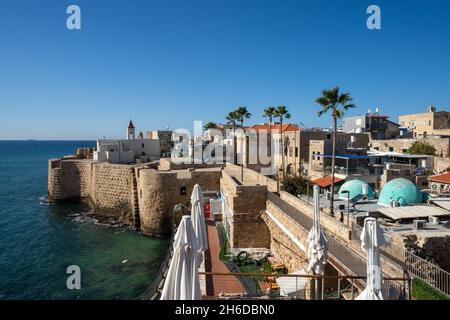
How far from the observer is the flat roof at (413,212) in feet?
53.4

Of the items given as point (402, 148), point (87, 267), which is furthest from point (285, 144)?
point (87, 267)

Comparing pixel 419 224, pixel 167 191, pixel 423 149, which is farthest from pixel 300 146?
pixel 419 224

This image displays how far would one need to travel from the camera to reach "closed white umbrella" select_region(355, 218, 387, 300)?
6.68m

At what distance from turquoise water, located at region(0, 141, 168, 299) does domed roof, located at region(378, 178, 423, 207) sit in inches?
663

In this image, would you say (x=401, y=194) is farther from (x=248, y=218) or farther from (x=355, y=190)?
(x=248, y=218)

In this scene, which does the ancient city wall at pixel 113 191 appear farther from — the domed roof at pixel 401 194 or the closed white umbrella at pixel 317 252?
the closed white umbrella at pixel 317 252

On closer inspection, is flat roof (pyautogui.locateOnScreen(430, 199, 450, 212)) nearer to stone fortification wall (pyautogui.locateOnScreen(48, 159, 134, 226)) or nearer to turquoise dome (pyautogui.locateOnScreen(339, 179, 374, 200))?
turquoise dome (pyautogui.locateOnScreen(339, 179, 374, 200))

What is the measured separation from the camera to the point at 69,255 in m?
25.0

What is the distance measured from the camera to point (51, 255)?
82.6 feet

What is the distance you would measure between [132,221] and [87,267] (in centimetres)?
A: 1074

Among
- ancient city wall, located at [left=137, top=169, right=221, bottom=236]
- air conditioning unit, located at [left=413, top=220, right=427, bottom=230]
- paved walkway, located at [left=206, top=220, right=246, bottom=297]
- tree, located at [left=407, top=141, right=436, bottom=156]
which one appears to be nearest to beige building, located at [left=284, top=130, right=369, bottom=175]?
tree, located at [left=407, top=141, right=436, bottom=156]

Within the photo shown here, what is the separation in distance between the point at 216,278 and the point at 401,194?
13.7 m

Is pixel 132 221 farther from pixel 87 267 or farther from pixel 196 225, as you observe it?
pixel 196 225

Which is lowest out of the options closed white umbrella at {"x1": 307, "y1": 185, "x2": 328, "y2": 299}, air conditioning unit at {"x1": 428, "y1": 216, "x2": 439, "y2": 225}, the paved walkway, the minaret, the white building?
the paved walkway
